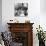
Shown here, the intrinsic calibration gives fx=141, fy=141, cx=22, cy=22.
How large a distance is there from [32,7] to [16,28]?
3.59 feet

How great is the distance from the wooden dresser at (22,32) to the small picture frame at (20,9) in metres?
0.48

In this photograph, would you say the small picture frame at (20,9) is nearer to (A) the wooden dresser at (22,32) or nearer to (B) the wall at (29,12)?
(B) the wall at (29,12)

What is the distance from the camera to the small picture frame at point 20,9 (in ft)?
18.9

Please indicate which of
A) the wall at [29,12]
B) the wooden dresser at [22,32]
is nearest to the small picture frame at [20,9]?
the wall at [29,12]

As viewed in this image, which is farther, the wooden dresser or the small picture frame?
the small picture frame

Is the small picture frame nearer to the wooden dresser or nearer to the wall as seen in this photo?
the wall

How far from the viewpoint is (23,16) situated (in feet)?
19.0

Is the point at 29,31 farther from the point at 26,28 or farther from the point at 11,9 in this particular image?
the point at 11,9

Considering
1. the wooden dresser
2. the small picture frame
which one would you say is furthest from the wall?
the wooden dresser

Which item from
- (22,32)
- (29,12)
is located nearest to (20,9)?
(29,12)

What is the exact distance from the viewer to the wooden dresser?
561 centimetres

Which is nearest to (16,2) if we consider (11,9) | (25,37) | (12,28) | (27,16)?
(11,9)

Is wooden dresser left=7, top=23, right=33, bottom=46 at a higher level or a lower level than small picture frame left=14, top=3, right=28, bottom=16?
lower

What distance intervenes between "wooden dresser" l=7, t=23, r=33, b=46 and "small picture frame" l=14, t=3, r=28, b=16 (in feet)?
1.56
